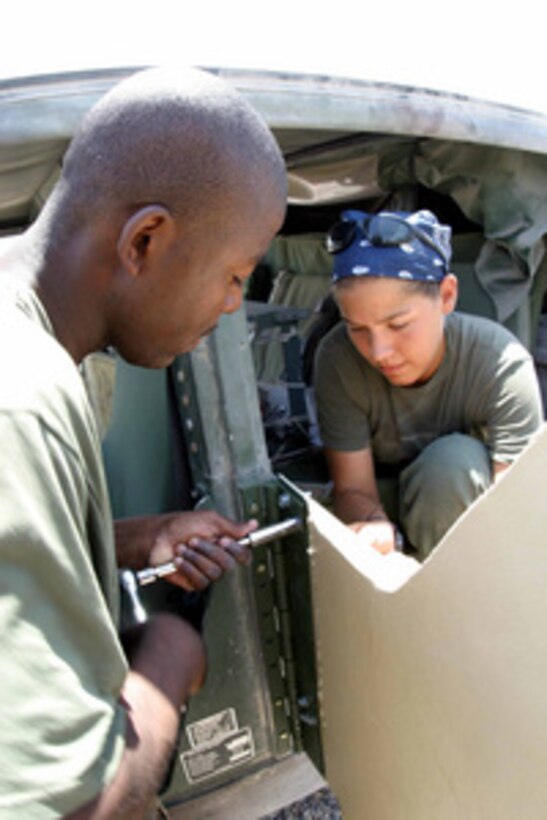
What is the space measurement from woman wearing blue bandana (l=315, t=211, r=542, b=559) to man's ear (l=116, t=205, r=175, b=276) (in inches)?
40.1

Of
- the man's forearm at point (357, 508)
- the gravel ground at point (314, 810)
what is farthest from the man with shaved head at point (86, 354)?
the gravel ground at point (314, 810)

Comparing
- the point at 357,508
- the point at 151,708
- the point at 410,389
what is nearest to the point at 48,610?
the point at 151,708

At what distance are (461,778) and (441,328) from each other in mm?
1233

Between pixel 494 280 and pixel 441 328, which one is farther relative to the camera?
pixel 494 280

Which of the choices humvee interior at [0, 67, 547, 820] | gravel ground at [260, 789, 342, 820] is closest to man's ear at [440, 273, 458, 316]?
humvee interior at [0, 67, 547, 820]

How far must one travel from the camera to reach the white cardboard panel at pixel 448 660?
3.28 feet

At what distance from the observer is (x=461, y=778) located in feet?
4.10

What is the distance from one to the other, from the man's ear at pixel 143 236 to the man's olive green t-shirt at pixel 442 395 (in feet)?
4.11

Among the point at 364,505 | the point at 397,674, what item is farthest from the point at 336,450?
the point at 397,674

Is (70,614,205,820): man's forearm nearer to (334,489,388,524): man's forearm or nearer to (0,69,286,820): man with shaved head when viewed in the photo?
(0,69,286,820): man with shaved head

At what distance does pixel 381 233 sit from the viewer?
76.1 inches

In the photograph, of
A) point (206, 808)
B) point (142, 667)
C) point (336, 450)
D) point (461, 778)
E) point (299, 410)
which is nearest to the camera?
point (142, 667)

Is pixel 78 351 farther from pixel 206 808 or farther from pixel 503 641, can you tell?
pixel 206 808

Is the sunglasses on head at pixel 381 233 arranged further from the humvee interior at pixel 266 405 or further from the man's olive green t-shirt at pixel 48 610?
the man's olive green t-shirt at pixel 48 610
